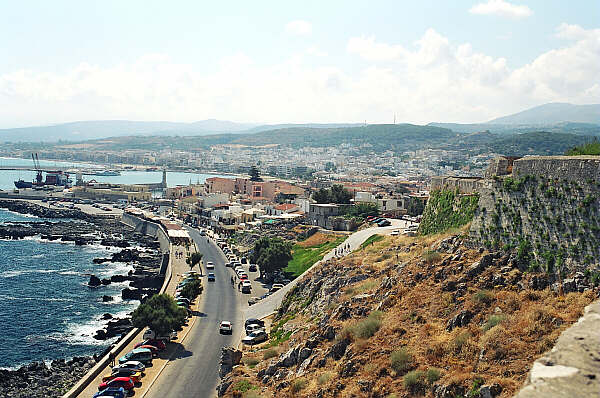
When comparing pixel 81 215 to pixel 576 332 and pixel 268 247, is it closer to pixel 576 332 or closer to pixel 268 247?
pixel 268 247

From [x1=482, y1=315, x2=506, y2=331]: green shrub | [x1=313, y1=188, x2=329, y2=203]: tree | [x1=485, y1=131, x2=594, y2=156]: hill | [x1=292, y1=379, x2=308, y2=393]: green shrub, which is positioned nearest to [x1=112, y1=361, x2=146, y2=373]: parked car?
[x1=292, y1=379, x2=308, y2=393]: green shrub

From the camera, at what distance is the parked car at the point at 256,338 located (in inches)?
808

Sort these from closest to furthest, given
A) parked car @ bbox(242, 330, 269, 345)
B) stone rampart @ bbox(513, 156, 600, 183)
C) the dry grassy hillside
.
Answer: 1. the dry grassy hillside
2. stone rampart @ bbox(513, 156, 600, 183)
3. parked car @ bbox(242, 330, 269, 345)

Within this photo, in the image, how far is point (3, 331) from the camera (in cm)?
2895

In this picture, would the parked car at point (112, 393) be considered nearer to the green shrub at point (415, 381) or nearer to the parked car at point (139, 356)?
the parked car at point (139, 356)

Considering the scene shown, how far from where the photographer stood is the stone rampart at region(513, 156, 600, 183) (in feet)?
37.9

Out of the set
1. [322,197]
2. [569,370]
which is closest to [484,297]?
[569,370]

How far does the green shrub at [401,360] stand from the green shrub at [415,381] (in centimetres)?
44

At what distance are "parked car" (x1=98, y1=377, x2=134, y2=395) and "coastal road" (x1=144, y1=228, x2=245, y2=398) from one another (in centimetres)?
67

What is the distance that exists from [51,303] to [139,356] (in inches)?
630

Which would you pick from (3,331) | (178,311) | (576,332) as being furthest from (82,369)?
(576,332)

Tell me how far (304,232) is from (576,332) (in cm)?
3939

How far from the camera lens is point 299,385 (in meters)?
12.6

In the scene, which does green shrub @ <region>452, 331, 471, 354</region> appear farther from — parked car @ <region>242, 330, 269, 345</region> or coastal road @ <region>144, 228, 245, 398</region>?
parked car @ <region>242, 330, 269, 345</region>
